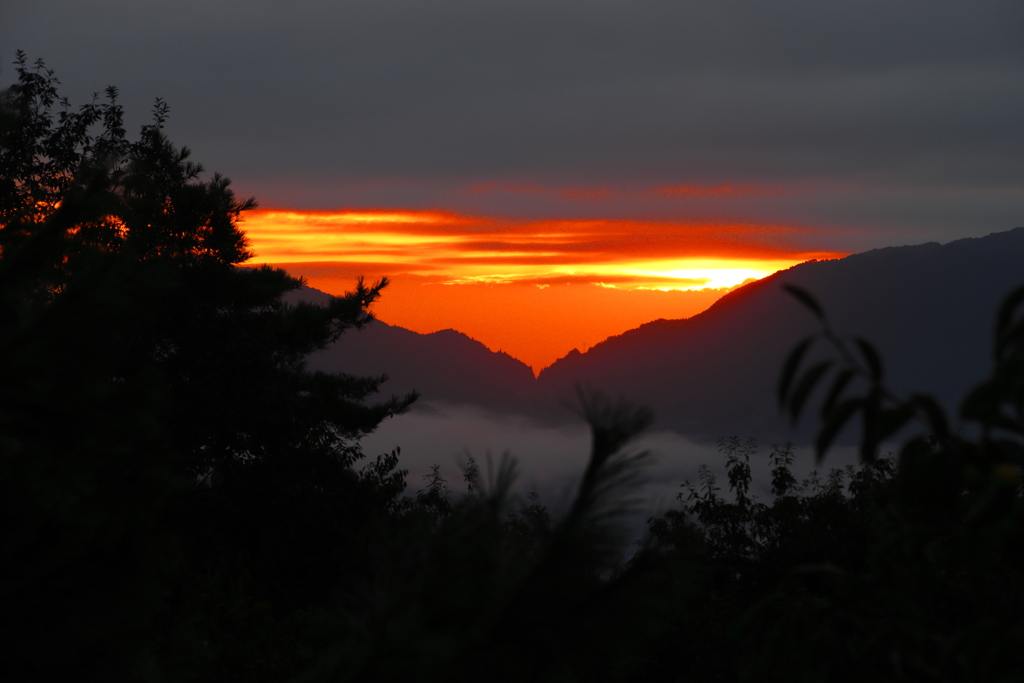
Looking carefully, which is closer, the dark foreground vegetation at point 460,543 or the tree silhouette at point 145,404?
the dark foreground vegetation at point 460,543

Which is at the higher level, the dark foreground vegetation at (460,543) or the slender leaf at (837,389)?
the slender leaf at (837,389)

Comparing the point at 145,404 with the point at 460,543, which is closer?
the point at 460,543

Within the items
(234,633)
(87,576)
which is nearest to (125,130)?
(234,633)

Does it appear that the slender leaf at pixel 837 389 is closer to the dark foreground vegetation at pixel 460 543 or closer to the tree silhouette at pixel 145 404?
the dark foreground vegetation at pixel 460 543

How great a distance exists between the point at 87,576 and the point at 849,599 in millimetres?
2255

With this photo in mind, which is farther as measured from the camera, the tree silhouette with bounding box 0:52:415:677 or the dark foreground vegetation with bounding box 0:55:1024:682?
the tree silhouette with bounding box 0:52:415:677

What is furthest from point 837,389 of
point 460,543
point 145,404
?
point 145,404

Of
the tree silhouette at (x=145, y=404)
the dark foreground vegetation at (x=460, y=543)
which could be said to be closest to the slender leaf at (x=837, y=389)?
the dark foreground vegetation at (x=460, y=543)

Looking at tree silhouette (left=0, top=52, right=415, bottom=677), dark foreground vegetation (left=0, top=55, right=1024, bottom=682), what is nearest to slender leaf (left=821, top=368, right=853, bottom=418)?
dark foreground vegetation (left=0, top=55, right=1024, bottom=682)

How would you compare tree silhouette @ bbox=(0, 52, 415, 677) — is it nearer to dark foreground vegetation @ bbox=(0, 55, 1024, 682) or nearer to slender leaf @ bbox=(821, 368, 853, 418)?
Answer: dark foreground vegetation @ bbox=(0, 55, 1024, 682)

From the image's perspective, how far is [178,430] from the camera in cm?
1366

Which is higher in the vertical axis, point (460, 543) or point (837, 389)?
point (837, 389)

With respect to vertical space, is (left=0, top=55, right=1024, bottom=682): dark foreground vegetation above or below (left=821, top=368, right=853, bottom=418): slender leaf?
below

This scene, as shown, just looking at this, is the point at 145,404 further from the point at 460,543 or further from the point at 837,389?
the point at 837,389
